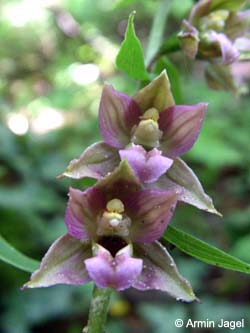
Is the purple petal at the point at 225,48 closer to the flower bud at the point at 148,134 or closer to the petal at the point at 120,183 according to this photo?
the flower bud at the point at 148,134

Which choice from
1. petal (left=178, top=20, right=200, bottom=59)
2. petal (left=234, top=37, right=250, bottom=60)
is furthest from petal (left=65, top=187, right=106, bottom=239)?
petal (left=234, top=37, right=250, bottom=60)

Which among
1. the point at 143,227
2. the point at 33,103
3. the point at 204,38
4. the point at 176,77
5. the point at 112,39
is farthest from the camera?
the point at 112,39

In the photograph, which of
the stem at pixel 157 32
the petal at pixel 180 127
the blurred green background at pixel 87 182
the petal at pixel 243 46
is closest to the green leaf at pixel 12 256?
the blurred green background at pixel 87 182

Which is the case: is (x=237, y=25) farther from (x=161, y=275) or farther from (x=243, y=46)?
(x=161, y=275)

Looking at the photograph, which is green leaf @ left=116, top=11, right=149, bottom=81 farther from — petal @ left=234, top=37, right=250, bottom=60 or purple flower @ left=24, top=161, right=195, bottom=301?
petal @ left=234, top=37, right=250, bottom=60

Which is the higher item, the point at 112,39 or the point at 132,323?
the point at 112,39

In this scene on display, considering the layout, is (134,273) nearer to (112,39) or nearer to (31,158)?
(31,158)

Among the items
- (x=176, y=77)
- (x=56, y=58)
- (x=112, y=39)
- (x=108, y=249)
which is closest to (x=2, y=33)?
(x=56, y=58)
